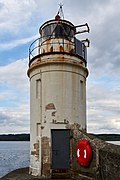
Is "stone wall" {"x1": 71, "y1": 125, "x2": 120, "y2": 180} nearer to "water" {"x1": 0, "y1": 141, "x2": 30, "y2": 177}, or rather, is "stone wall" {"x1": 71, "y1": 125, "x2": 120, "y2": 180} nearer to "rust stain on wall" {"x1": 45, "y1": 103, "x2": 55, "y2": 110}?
"rust stain on wall" {"x1": 45, "y1": 103, "x2": 55, "y2": 110}

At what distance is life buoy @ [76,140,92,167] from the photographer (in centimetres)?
884

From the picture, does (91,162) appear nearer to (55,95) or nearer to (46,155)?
(46,155)

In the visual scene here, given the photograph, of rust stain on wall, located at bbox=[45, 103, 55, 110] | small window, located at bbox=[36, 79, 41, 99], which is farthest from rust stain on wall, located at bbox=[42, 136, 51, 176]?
small window, located at bbox=[36, 79, 41, 99]

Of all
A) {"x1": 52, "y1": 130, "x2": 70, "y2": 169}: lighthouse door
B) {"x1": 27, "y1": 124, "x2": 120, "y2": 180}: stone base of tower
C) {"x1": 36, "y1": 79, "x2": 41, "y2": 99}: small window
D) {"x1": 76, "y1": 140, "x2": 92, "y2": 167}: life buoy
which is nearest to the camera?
{"x1": 27, "y1": 124, "x2": 120, "y2": 180}: stone base of tower

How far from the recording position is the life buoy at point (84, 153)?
884 centimetres

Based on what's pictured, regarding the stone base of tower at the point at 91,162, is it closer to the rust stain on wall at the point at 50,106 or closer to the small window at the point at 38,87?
the rust stain on wall at the point at 50,106

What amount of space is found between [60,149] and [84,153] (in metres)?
1.76

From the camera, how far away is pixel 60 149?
10.6 meters

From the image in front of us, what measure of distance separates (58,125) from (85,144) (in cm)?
Answer: 190

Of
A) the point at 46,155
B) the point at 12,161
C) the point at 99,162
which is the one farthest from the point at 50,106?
the point at 12,161

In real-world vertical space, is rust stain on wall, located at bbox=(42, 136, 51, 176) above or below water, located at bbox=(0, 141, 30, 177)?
above

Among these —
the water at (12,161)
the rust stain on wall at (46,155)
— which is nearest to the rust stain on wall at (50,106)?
the rust stain on wall at (46,155)

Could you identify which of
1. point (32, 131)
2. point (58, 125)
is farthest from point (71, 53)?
point (32, 131)

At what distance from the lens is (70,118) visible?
35.5 ft
